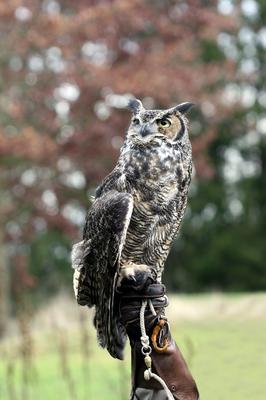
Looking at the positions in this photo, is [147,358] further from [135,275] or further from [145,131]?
[145,131]

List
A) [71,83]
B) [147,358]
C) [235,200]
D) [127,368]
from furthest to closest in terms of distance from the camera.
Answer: [235,200], [71,83], [127,368], [147,358]

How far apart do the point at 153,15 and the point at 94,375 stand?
726 centimetres

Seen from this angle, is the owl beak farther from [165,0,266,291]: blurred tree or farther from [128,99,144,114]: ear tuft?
[165,0,266,291]: blurred tree

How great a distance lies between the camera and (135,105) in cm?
265

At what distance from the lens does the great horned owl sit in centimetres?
250

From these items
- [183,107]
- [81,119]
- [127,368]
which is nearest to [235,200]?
[81,119]

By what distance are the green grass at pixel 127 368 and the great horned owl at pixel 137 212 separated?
58.5 inches

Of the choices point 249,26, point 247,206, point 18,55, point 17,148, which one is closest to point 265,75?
point 249,26

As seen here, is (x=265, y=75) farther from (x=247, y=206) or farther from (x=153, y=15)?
(x=153, y=15)

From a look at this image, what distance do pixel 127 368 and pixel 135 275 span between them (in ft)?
15.6

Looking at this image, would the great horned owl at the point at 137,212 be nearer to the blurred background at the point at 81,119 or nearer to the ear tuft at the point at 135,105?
the ear tuft at the point at 135,105

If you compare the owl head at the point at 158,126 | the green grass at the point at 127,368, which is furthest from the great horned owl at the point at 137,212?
the green grass at the point at 127,368

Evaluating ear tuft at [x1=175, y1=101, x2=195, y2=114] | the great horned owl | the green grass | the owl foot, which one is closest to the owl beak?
the great horned owl

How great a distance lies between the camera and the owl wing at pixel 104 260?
8.09 feet
